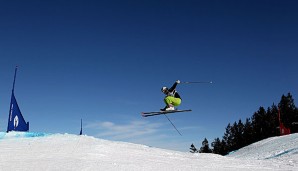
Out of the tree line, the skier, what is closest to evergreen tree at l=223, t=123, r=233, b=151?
the tree line

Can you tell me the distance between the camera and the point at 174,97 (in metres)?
17.9

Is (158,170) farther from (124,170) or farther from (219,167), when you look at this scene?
(219,167)

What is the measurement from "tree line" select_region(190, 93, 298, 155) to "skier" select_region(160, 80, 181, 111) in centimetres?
5335

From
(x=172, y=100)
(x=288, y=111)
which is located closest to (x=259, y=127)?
(x=288, y=111)

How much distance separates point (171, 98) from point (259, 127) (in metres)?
57.6

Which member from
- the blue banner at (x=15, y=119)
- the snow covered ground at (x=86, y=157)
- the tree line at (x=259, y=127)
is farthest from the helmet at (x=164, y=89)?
the tree line at (x=259, y=127)

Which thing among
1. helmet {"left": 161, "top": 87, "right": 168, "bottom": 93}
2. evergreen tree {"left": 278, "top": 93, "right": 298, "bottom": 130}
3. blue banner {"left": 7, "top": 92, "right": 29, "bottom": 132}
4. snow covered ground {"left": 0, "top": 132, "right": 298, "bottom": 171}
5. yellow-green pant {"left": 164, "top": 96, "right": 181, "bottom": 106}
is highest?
evergreen tree {"left": 278, "top": 93, "right": 298, "bottom": 130}

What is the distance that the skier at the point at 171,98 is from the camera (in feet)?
58.3

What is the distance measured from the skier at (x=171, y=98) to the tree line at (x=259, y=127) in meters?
53.4

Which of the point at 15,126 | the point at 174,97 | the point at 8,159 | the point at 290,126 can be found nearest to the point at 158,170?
the point at 8,159

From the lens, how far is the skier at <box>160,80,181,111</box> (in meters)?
17.8

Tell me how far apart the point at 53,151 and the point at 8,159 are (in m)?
1.63

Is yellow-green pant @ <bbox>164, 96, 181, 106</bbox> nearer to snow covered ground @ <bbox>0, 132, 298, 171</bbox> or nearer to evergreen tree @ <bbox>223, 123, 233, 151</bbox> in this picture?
snow covered ground @ <bbox>0, 132, 298, 171</bbox>

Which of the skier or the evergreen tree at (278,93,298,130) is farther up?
the evergreen tree at (278,93,298,130)
